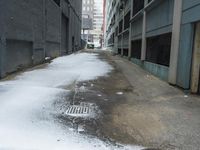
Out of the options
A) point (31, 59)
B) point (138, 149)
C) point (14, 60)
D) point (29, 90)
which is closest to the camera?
point (138, 149)

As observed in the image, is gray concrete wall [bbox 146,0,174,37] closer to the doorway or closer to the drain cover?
the doorway

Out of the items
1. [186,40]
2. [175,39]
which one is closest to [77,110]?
[186,40]

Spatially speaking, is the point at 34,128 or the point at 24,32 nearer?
the point at 34,128

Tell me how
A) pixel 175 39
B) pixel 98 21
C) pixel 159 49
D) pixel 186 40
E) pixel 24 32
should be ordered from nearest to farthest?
pixel 186 40 → pixel 175 39 → pixel 24 32 → pixel 159 49 → pixel 98 21

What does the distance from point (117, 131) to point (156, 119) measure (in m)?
1.02

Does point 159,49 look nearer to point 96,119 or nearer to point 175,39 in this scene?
point 175,39

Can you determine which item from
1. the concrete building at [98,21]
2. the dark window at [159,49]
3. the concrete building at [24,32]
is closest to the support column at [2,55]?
the concrete building at [24,32]

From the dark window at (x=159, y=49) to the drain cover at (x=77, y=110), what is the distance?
5273 millimetres

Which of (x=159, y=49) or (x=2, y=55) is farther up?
(x=159, y=49)

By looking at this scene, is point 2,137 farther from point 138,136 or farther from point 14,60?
point 14,60

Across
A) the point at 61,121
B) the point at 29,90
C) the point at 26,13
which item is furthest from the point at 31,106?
the point at 26,13

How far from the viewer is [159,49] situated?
427 inches

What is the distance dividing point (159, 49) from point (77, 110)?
7.26m

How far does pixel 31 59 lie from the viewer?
11867mm
